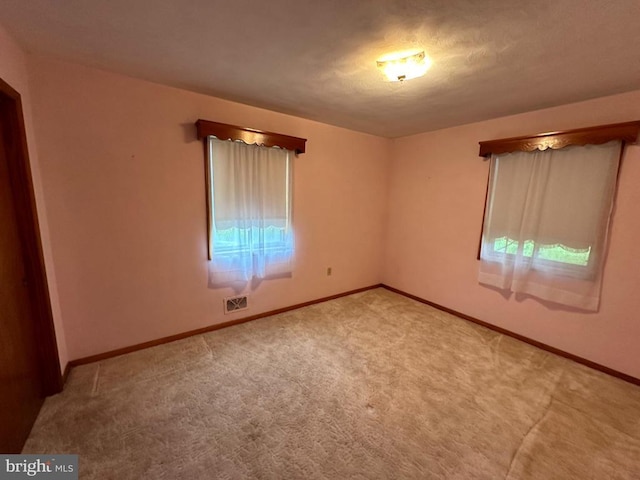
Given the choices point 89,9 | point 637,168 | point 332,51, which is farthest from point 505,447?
point 89,9

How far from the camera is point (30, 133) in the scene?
5.88ft

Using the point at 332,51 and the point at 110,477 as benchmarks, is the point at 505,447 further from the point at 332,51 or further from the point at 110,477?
the point at 332,51

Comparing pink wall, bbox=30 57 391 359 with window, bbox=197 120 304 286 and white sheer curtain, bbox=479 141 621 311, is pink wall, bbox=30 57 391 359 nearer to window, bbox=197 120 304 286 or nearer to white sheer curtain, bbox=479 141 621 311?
window, bbox=197 120 304 286

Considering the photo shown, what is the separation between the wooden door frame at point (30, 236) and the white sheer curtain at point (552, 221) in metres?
3.95

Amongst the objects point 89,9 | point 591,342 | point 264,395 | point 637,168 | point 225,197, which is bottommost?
point 264,395

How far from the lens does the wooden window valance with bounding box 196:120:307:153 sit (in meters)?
2.40

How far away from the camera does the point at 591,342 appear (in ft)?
7.81

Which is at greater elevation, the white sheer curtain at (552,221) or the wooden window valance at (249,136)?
the wooden window valance at (249,136)

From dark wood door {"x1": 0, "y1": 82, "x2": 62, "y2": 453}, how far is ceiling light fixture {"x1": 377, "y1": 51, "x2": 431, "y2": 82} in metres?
2.20

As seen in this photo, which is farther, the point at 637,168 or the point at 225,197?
the point at 225,197

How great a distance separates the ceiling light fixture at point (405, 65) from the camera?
65.3 inches

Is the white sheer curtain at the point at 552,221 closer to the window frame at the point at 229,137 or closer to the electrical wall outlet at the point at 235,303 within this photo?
the window frame at the point at 229,137

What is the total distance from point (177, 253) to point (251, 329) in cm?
111

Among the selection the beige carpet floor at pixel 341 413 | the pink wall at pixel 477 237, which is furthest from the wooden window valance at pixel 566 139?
the beige carpet floor at pixel 341 413
